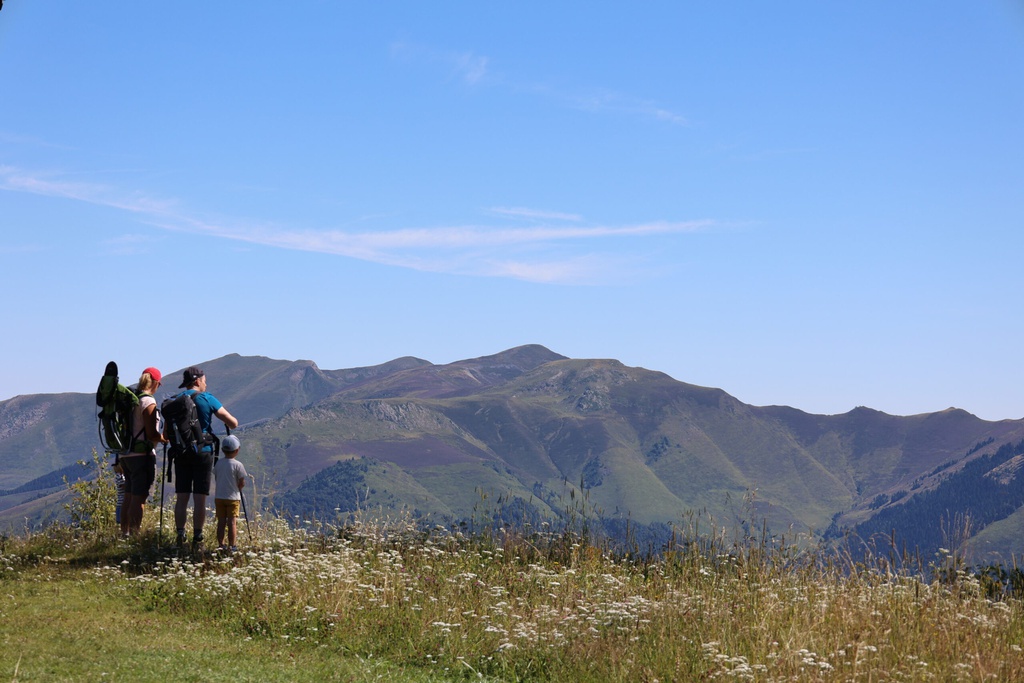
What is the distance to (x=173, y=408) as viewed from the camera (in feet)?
41.7

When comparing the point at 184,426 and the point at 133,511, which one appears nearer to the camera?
the point at 184,426

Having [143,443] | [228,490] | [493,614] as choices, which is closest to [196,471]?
[228,490]

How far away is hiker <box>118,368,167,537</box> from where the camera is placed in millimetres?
13438

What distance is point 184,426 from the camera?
12750 mm

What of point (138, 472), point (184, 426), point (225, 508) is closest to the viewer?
point (184, 426)

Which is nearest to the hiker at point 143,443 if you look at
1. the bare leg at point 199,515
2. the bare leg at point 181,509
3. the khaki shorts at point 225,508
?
the bare leg at point 181,509

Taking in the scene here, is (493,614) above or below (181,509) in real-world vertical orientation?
below

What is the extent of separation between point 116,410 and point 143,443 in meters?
0.71

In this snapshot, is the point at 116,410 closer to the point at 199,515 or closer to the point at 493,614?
the point at 199,515

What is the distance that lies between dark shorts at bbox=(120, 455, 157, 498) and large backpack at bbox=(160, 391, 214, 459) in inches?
34.6

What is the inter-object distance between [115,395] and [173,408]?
5.13 feet

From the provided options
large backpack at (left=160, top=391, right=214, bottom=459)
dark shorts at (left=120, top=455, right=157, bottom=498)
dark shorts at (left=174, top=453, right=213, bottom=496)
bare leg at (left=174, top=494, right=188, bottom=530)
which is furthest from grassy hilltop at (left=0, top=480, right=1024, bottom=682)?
large backpack at (left=160, top=391, right=214, bottom=459)

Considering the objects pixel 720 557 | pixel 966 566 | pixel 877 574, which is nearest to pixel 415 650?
pixel 720 557

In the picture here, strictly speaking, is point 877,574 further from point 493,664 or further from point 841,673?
point 493,664
